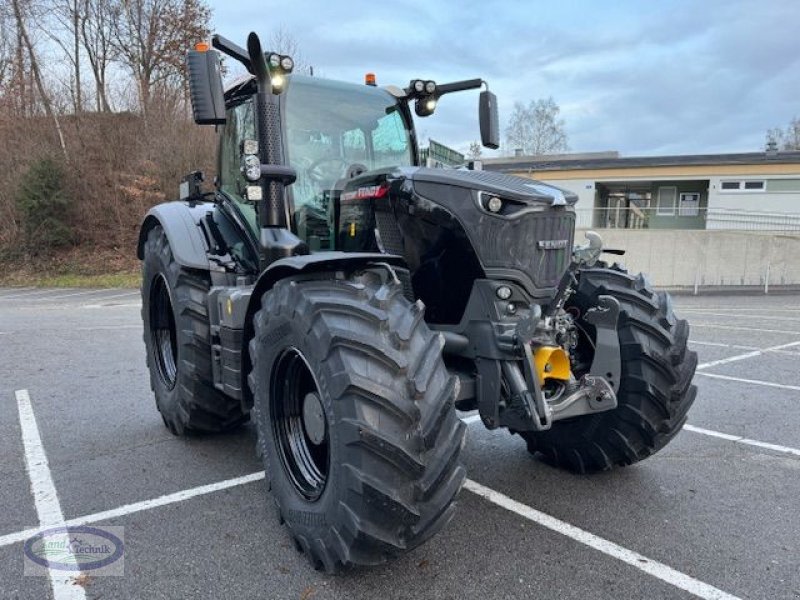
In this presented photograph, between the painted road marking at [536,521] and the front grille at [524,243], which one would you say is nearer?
the painted road marking at [536,521]

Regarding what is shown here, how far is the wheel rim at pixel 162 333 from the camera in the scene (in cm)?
485

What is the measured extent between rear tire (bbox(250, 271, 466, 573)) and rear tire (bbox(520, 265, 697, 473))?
1.35 m

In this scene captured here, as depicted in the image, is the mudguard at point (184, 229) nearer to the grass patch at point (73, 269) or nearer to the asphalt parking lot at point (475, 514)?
the asphalt parking lot at point (475, 514)

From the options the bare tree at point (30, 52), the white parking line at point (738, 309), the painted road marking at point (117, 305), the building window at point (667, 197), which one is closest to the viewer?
the white parking line at point (738, 309)

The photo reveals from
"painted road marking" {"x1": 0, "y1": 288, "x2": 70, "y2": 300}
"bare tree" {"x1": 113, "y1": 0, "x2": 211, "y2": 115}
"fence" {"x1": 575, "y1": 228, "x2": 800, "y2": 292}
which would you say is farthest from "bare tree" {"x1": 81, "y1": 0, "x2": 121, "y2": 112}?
"fence" {"x1": 575, "y1": 228, "x2": 800, "y2": 292}

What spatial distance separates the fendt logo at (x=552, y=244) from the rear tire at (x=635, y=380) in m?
0.61

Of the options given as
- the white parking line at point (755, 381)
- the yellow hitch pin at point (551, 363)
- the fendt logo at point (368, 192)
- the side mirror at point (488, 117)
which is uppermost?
the side mirror at point (488, 117)

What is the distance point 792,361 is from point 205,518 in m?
7.37

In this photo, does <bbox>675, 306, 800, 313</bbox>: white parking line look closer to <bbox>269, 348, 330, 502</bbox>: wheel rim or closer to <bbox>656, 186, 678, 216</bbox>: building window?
<bbox>269, 348, 330, 502</bbox>: wheel rim

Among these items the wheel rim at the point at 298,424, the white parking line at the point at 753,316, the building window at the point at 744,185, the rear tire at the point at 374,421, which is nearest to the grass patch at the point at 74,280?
the white parking line at the point at 753,316

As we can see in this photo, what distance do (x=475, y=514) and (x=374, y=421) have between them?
1.29m

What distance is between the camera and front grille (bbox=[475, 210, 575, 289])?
289 centimetres

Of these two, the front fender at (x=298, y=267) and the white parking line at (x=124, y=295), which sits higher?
the front fender at (x=298, y=267)

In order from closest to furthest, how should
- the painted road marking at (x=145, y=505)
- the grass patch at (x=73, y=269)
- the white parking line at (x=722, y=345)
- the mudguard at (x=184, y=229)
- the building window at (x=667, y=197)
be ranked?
the painted road marking at (x=145, y=505)
the mudguard at (x=184, y=229)
the white parking line at (x=722, y=345)
the grass patch at (x=73, y=269)
the building window at (x=667, y=197)
